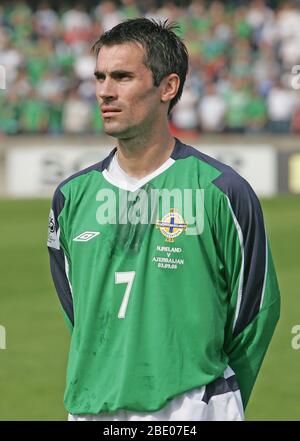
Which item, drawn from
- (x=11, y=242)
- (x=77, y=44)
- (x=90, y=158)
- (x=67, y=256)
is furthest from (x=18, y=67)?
(x=67, y=256)

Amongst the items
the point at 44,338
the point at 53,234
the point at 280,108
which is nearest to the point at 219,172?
the point at 53,234

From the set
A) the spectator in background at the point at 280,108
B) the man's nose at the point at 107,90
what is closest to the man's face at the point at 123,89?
the man's nose at the point at 107,90

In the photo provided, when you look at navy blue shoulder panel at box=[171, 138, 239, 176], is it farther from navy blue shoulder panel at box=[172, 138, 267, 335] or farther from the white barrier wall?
the white barrier wall

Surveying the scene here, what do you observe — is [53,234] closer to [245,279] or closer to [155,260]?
[155,260]

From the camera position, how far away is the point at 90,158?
21297mm

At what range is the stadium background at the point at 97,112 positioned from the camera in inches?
626

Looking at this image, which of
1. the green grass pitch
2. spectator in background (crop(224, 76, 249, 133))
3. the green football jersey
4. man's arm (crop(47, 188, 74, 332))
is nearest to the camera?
the green football jersey

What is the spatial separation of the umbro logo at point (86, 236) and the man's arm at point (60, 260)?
177mm

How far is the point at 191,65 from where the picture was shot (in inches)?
969

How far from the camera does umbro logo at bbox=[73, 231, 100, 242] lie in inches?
142

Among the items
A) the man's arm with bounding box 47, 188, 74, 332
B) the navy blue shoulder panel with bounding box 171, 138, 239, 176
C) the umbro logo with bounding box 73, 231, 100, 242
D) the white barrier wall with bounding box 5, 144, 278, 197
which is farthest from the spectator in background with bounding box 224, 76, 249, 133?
the umbro logo with bounding box 73, 231, 100, 242

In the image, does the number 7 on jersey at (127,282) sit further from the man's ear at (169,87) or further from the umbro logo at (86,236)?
the man's ear at (169,87)

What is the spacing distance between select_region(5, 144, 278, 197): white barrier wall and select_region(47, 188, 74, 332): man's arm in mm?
16810

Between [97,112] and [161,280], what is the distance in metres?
20.1
